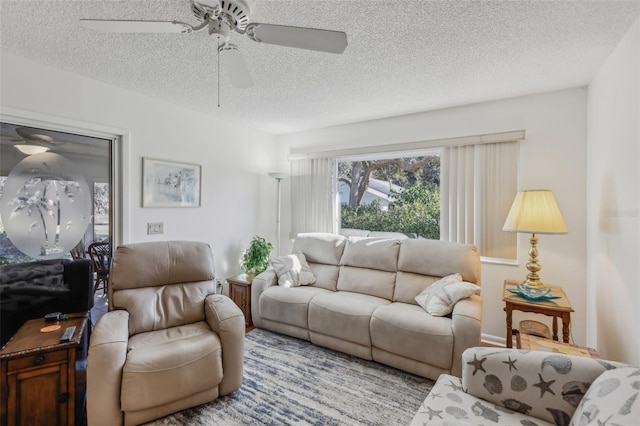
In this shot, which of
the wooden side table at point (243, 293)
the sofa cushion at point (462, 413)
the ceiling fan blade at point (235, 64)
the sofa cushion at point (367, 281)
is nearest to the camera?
the sofa cushion at point (462, 413)

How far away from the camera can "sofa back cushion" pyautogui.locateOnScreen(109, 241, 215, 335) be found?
2205 millimetres

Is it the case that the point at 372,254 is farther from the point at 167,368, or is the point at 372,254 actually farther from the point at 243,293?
the point at 167,368

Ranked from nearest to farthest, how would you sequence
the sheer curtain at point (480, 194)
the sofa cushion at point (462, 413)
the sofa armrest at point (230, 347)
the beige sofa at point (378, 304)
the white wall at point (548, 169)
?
the sofa cushion at point (462, 413) < the sofa armrest at point (230, 347) < the beige sofa at point (378, 304) < the white wall at point (548, 169) < the sheer curtain at point (480, 194)

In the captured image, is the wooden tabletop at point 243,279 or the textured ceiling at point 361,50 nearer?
the textured ceiling at point 361,50

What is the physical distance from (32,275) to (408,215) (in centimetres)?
359

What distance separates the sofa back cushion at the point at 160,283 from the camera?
221cm

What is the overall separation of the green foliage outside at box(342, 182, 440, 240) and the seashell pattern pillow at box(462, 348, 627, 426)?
2085 mm

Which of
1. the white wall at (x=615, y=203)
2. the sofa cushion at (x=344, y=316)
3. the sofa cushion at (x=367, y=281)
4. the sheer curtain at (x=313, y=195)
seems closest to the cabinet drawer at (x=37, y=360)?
the sofa cushion at (x=344, y=316)

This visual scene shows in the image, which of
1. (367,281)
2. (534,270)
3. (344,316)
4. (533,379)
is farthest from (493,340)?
(533,379)

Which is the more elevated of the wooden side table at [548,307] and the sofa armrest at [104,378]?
the wooden side table at [548,307]

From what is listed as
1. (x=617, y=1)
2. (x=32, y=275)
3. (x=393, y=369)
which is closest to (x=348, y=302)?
(x=393, y=369)

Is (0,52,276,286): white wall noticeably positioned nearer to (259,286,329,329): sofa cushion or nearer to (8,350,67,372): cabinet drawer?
(259,286,329,329): sofa cushion

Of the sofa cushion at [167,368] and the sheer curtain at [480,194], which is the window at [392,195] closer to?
the sheer curtain at [480,194]

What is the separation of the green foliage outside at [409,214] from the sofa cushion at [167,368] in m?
2.47
